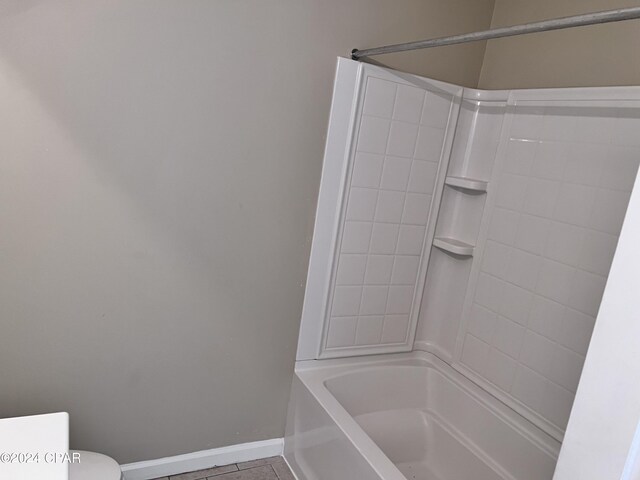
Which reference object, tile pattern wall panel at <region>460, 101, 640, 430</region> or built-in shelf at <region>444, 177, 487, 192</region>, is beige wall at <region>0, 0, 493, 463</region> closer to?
built-in shelf at <region>444, 177, 487, 192</region>

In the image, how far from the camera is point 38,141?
1.50 meters

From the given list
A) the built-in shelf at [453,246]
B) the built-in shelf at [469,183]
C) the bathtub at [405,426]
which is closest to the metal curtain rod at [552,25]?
the built-in shelf at [469,183]

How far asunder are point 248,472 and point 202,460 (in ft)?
0.67

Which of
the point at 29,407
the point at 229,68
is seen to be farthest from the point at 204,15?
the point at 29,407

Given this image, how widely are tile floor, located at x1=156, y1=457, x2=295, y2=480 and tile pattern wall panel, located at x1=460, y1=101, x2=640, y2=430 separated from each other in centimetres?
99

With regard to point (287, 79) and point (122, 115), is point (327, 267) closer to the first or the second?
point (287, 79)

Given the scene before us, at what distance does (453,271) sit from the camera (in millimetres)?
2312

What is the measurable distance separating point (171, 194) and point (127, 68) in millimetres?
441

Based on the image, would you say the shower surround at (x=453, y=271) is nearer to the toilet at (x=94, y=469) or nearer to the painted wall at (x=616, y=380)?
the toilet at (x=94, y=469)

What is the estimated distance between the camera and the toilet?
146 cm

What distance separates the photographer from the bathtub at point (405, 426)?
1805 millimetres

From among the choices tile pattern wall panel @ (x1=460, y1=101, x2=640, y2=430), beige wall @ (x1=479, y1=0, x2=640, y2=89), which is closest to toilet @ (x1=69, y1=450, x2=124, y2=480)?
tile pattern wall panel @ (x1=460, y1=101, x2=640, y2=430)

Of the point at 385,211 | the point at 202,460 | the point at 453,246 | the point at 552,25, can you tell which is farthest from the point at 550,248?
the point at 202,460

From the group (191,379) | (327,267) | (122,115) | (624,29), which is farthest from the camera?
(327,267)
